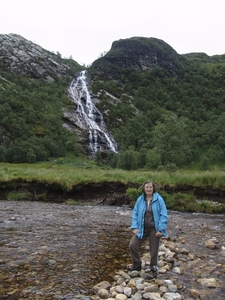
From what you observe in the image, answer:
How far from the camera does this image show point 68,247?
1043 centimetres

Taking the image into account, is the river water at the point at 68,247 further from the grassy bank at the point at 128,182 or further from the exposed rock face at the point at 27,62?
the exposed rock face at the point at 27,62

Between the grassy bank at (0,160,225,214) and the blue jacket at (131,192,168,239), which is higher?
the blue jacket at (131,192,168,239)

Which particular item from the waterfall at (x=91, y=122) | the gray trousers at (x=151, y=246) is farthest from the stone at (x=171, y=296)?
the waterfall at (x=91, y=122)

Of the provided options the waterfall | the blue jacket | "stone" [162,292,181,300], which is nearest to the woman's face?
the blue jacket

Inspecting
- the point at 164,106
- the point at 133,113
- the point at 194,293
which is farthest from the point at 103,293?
the point at 164,106

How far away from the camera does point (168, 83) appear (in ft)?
548

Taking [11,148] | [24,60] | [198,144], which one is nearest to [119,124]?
[198,144]

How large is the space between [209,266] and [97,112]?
10337 centimetres

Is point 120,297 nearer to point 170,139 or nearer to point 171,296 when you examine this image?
point 171,296

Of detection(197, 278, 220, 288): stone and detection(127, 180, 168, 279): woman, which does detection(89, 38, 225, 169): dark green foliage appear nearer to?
detection(127, 180, 168, 279): woman

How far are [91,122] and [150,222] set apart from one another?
315 ft

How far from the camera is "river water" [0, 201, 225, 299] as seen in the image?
7.43m

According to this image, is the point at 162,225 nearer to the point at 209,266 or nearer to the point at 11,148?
the point at 209,266

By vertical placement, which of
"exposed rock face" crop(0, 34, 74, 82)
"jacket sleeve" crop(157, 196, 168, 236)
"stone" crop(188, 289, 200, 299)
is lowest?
"stone" crop(188, 289, 200, 299)
